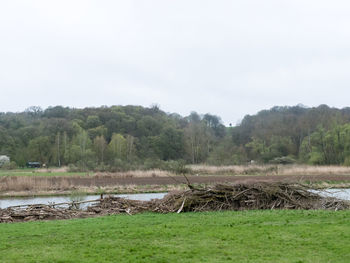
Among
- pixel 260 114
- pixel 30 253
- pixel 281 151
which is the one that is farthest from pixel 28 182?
pixel 260 114

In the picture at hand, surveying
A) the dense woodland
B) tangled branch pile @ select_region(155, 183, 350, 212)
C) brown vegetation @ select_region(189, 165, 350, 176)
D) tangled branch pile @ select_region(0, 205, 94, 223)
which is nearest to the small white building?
the dense woodland

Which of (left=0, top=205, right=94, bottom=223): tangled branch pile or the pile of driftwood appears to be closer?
(left=0, top=205, right=94, bottom=223): tangled branch pile

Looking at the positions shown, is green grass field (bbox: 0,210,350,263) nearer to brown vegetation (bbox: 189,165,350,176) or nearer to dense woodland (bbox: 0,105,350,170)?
brown vegetation (bbox: 189,165,350,176)

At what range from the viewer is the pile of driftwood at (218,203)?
16.4 m

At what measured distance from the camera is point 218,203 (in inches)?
662

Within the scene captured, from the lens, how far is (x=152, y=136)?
313ft

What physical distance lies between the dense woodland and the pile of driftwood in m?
49.4

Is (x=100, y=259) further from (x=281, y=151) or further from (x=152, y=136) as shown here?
(x=152, y=136)

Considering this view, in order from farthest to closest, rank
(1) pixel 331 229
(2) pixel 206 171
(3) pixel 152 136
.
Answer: (3) pixel 152 136, (2) pixel 206 171, (1) pixel 331 229

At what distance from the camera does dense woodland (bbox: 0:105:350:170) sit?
73.7 meters

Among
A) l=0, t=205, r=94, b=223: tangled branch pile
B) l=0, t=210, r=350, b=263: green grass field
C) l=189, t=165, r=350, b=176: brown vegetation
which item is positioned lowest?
l=189, t=165, r=350, b=176: brown vegetation

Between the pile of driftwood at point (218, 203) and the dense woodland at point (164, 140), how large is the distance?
4940cm

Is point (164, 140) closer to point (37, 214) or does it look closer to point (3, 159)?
point (3, 159)

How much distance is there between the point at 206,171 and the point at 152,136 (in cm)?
4468
